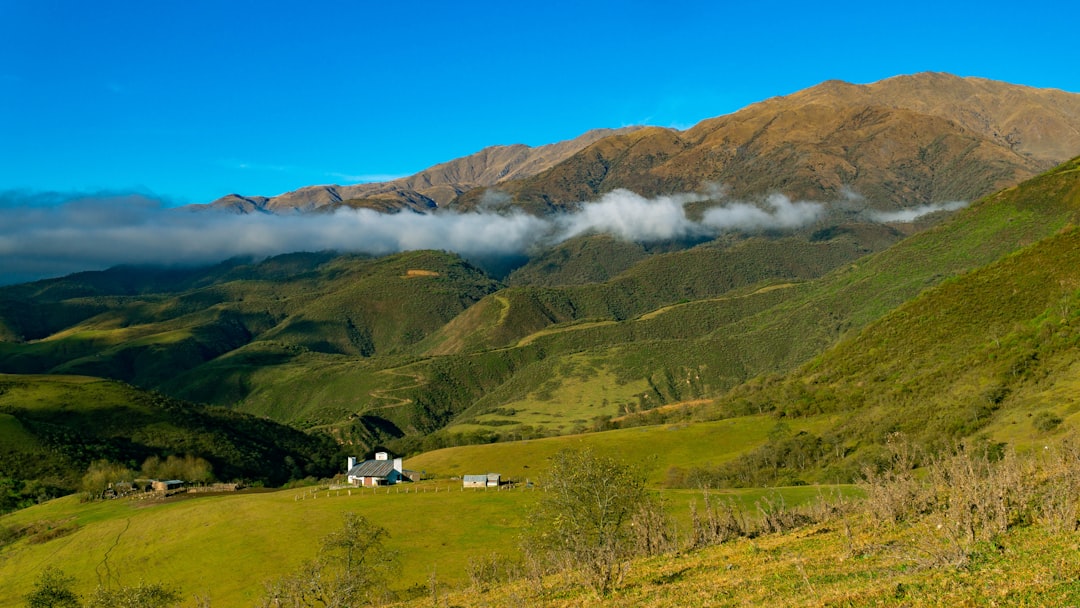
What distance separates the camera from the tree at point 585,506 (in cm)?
4409

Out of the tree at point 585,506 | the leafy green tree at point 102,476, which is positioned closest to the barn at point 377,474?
the leafy green tree at point 102,476

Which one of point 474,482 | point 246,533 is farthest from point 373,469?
point 246,533

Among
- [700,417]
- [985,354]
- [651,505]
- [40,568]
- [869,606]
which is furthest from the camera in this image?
[700,417]

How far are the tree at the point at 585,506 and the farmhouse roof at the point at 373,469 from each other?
86.4 metres

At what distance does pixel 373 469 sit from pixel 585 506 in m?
97.5

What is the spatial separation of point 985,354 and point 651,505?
4312 inches

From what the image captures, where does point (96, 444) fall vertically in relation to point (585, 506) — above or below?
below

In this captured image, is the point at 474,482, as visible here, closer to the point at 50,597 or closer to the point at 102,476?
the point at 50,597

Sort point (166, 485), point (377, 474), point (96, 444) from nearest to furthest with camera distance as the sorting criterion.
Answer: point (377, 474) → point (166, 485) → point (96, 444)

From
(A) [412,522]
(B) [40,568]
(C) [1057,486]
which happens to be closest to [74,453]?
(B) [40,568]

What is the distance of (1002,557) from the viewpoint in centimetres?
2561

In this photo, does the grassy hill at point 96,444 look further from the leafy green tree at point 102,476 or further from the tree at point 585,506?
the tree at point 585,506

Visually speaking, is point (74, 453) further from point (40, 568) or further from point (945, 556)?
point (945, 556)

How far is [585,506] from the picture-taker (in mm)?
46344
